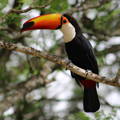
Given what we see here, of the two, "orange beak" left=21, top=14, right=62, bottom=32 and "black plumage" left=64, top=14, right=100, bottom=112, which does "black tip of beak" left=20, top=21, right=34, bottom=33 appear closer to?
"orange beak" left=21, top=14, right=62, bottom=32

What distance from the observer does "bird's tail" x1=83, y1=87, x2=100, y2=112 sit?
16.0 feet

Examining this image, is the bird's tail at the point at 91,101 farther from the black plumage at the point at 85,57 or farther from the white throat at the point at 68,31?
the white throat at the point at 68,31

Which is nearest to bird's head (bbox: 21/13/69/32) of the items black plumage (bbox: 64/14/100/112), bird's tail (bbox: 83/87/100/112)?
black plumage (bbox: 64/14/100/112)

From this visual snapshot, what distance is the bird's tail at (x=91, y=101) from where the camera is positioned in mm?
4875

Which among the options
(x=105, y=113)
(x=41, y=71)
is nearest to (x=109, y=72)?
(x=41, y=71)

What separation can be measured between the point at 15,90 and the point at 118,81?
281 centimetres

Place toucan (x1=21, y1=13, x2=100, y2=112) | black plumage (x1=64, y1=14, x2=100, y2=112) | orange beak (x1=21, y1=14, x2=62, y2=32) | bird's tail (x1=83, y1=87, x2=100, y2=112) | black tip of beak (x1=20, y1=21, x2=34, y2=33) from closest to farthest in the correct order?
black tip of beak (x1=20, y1=21, x2=34, y2=33) → orange beak (x1=21, y1=14, x2=62, y2=32) → toucan (x1=21, y1=13, x2=100, y2=112) → black plumage (x1=64, y1=14, x2=100, y2=112) → bird's tail (x1=83, y1=87, x2=100, y2=112)

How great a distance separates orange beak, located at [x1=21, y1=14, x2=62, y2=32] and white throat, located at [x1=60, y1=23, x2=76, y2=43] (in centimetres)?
9

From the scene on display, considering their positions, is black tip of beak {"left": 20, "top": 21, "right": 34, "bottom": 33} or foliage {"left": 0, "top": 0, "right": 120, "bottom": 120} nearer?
black tip of beak {"left": 20, "top": 21, "right": 34, "bottom": 33}

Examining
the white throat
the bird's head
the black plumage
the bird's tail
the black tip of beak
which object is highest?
the black tip of beak

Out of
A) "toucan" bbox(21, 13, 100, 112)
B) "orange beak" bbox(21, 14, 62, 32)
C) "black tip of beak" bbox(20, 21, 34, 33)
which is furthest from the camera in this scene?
"toucan" bbox(21, 13, 100, 112)

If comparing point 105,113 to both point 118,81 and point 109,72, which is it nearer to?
point 118,81

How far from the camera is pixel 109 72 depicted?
672 centimetres

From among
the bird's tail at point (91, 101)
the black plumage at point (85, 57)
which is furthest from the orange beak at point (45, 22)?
the bird's tail at point (91, 101)
